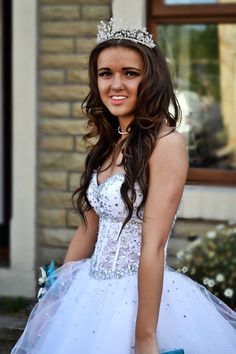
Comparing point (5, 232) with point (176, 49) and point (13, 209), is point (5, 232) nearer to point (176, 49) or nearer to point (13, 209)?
point (13, 209)

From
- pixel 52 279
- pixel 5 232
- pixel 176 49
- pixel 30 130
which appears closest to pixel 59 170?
pixel 30 130

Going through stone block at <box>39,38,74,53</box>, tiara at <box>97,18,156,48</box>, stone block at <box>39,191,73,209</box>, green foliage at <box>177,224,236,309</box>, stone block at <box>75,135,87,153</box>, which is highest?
stone block at <box>39,38,74,53</box>

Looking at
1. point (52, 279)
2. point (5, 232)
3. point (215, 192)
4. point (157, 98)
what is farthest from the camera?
point (5, 232)

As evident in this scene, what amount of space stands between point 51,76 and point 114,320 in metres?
2.76

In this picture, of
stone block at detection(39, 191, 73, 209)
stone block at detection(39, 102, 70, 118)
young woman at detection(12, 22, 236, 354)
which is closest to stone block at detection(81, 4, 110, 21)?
stone block at detection(39, 102, 70, 118)

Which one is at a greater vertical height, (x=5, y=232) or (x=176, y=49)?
(x=176, y=49)

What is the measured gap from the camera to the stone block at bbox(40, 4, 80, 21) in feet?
14.8

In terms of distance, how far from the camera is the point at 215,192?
4473mm

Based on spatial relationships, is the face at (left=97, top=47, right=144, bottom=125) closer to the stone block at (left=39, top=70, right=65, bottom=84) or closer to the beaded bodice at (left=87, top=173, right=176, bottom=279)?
the beaded bodice at (left=87, top=173, right=176, bottom=279)

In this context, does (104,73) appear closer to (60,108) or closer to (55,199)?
(60,108)

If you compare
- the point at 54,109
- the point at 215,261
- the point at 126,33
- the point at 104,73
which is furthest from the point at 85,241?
the point at 54,109

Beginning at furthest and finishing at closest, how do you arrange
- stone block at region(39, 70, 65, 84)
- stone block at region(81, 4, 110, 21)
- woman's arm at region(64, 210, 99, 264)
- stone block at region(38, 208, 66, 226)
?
stone block at region(38, 208, 66, 226) < stone block at region(39, 70, 65, 84) < stone block at region(81, 4, 110, 21) < woman's arm at region(64, 210, 99, 264)

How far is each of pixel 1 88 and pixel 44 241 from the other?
122 cm

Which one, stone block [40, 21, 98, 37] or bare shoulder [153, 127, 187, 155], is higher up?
stone block [40, 21, 98, 37]
